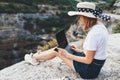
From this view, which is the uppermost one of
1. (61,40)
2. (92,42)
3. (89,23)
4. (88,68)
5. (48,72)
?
(89,23)

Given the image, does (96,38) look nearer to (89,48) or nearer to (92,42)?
(92,42)

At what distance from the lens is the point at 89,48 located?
5863mm

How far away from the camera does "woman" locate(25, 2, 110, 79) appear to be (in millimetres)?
5859

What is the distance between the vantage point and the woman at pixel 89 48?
5859 millimetres

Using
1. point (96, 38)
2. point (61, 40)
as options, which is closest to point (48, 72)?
point (61, 40)

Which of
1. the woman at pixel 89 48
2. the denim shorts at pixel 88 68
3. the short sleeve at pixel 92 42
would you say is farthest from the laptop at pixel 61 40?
the short sleeve at pixel 92 42

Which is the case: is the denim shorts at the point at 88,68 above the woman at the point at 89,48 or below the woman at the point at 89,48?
below

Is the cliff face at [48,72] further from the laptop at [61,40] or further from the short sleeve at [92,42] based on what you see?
the short sleeve at [92,42]

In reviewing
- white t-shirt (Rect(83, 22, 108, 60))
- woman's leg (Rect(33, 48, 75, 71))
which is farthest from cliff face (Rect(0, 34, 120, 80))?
white t-shirt (Rect(83, 22, 108, 60))

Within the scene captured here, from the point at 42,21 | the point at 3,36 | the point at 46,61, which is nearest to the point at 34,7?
the point at 42,21

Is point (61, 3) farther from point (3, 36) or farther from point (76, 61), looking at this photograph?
point (76, 61)

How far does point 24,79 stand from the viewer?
6.65 meters

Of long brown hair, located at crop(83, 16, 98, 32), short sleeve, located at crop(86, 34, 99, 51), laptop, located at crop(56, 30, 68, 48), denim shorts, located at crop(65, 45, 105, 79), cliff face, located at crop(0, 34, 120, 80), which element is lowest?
cliff face, located at crop(0, 34, 120, 80)

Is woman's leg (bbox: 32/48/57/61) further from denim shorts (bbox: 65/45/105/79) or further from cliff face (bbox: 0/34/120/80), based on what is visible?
denim shorts (bbox: 65/45/105/79)
